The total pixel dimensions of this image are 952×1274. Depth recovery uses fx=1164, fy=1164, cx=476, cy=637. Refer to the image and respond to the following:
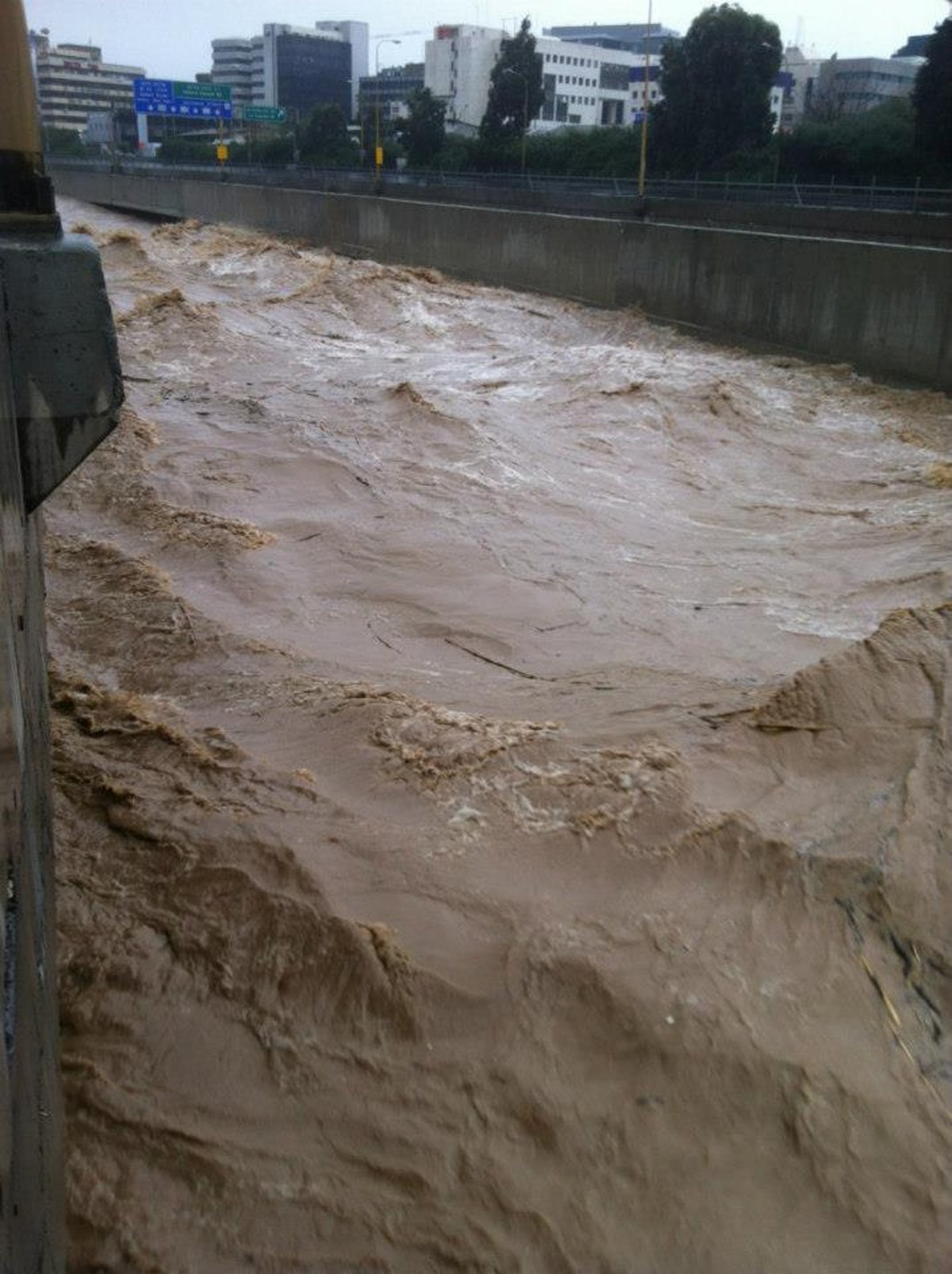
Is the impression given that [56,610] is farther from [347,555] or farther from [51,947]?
[51,947]

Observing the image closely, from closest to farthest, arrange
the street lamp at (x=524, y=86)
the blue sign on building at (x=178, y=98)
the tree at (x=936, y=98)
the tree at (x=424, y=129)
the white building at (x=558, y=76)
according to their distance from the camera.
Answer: the tree at (x=936, y=98) → the street lamp at (x=524, y=86) → the tree at (x=424, y=129) → the blue sign on building at (x=178, y=98) → the white building at (x=558, y=76)

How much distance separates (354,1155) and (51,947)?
3.55 feet

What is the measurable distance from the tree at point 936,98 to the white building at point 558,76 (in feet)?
194

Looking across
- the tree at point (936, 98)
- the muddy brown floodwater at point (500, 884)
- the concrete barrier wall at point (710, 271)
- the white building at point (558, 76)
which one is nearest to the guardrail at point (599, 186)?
the tree at point (936, 98)

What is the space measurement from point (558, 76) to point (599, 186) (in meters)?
74.0

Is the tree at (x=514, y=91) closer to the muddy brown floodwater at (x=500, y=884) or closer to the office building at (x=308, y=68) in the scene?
the office building at (x=308, y=68)

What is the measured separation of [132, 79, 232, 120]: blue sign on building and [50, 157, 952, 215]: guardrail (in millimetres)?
3574

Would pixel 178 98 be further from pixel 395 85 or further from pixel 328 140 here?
pixel 395 85

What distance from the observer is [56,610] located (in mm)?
7383

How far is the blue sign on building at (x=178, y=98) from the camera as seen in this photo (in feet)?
224

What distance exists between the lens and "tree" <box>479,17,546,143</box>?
206 ft

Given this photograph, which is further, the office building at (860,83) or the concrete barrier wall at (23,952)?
the office building at (860,83)

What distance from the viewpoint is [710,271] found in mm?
17875

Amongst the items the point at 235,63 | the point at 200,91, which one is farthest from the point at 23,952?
the point at 235,63
